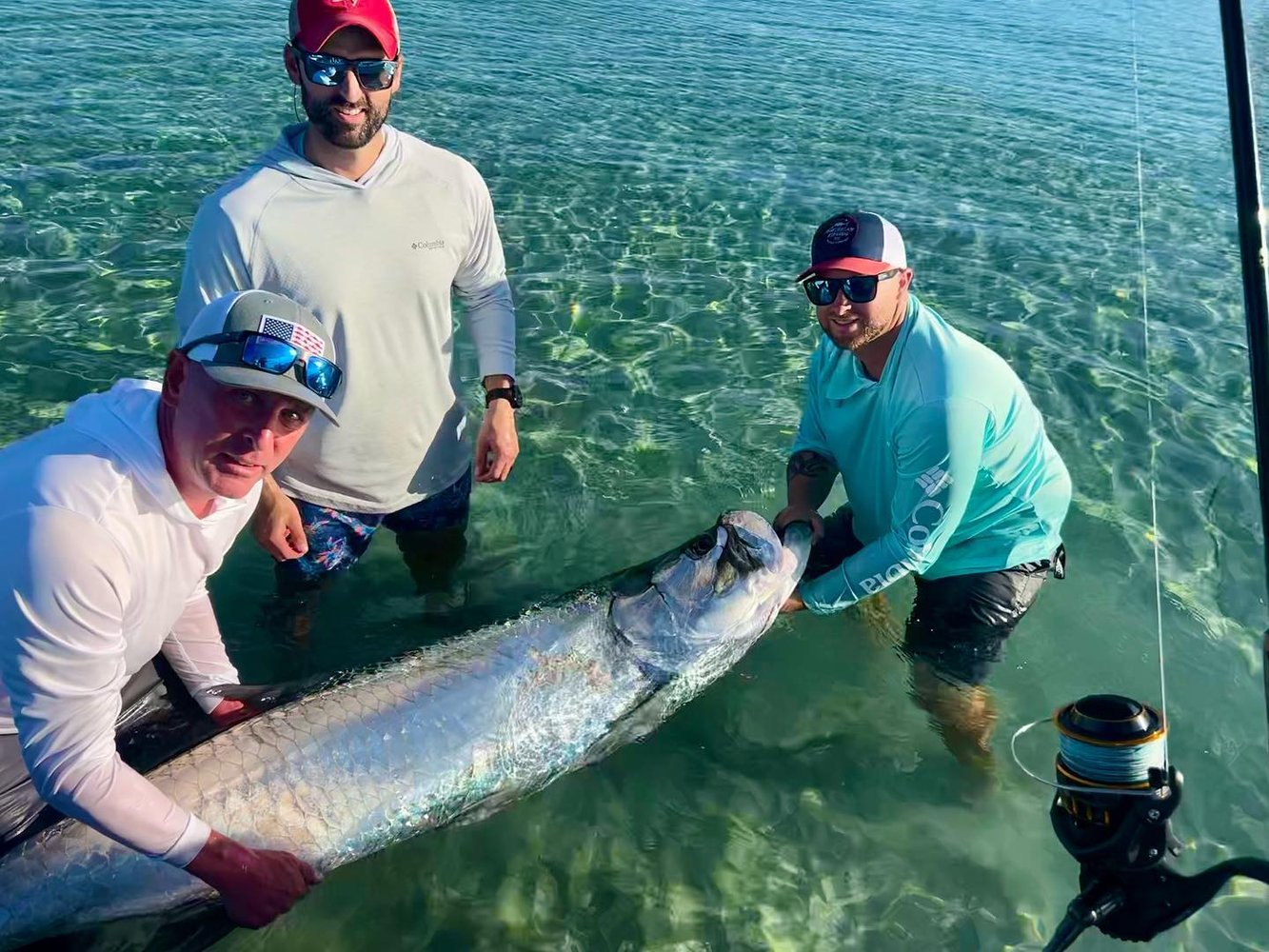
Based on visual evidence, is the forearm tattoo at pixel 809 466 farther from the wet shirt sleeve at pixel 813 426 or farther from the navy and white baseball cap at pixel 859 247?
the navy and white baseball cap at pixel 859 247

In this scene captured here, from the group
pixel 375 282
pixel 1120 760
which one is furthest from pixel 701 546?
pixel 1120 760

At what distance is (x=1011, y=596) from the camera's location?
415 centimetres

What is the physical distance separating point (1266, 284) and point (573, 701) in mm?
2643

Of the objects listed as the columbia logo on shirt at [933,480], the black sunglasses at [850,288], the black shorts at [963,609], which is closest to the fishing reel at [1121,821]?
the columbia logo on shirt at [933,480]

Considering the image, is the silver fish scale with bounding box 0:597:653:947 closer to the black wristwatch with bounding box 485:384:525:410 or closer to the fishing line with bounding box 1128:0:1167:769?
the black wristwatch with bounding box 485:384:525:410

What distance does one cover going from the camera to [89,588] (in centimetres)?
240

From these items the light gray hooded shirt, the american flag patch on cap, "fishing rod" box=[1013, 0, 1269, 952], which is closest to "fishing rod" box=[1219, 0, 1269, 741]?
"fishing rod" box=[1013, 0, 1269, 952]

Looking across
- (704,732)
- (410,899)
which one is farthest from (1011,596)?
(410,899)

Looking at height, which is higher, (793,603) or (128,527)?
(128,527)

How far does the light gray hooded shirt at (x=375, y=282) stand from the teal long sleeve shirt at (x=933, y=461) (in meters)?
1.52

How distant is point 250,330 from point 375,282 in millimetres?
1319

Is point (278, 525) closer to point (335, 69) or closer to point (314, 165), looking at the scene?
point (314, 165)

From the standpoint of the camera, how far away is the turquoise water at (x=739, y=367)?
13.2ft

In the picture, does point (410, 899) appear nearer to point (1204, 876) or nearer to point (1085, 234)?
point (1204, 876)
